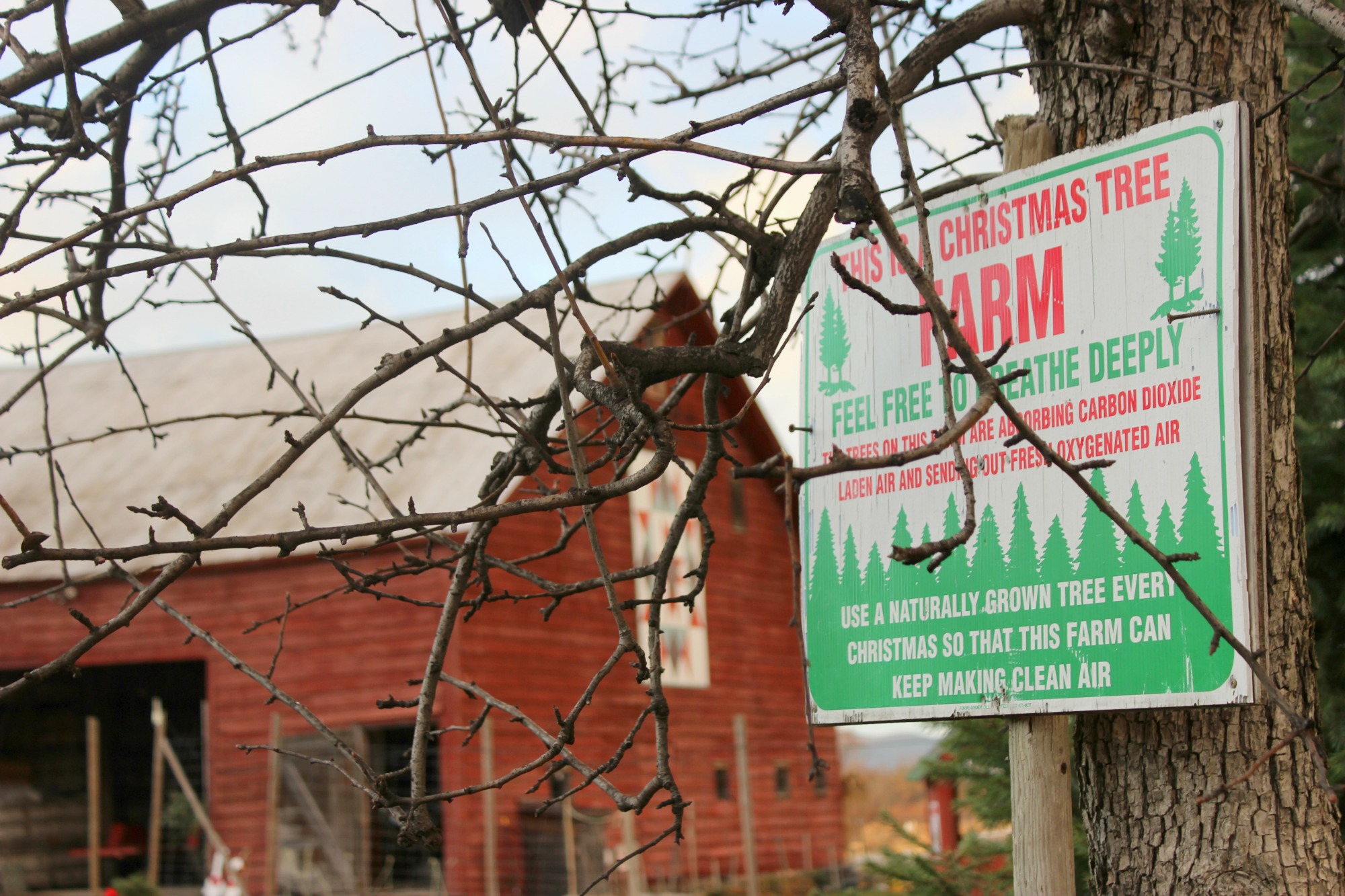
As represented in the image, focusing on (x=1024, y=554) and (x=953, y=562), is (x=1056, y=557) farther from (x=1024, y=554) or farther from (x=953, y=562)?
(x=953, y=562)

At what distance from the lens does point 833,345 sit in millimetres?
2906

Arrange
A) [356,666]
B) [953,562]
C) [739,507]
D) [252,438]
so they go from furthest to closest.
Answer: [739,507]
[252,438]
[356,666]
[953,562]

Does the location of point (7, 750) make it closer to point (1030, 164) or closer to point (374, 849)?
point (374, 849)

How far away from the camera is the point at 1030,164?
109 inches

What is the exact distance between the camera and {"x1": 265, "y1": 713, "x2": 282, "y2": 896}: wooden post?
43.3ft

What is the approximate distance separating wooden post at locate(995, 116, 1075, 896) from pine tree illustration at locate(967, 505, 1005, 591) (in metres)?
0.27

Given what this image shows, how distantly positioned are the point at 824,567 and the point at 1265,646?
0.92 metres

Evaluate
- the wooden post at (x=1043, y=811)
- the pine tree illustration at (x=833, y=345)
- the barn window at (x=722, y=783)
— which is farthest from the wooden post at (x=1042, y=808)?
the barn window at (x=722, y=783)

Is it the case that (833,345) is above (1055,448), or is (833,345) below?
above

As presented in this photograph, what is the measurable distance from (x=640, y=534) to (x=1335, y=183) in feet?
42.9

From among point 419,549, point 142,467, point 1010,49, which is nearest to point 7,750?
point 142,467

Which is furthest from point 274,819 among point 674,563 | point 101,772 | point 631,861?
point 101,772

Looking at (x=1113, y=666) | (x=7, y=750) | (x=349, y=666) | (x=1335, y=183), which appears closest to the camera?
(x=1113, y=666)

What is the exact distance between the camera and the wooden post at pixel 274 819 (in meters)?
13.2
